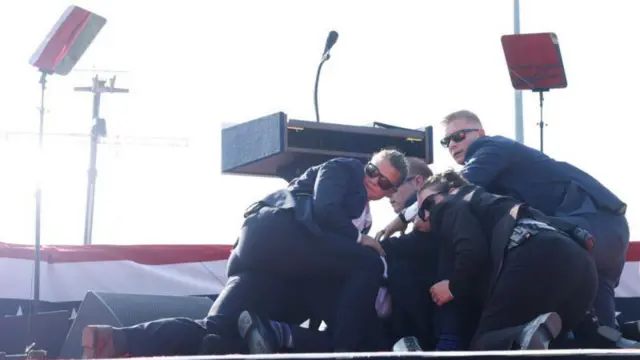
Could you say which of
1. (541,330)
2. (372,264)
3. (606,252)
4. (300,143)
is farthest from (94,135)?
(541,330)

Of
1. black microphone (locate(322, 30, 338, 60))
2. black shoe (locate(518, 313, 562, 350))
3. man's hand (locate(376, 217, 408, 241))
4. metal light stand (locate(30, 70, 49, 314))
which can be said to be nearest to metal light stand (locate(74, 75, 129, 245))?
metal light stand (locate(30, 70, 49, 314))

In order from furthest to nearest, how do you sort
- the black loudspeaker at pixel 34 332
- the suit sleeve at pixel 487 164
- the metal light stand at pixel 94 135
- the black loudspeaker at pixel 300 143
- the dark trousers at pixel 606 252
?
the metal light stand at pixel 94 135 < the black loudspeaker at pixel 300 143 < the black loudspeaker at pixel 34 332 < the suit sleeve at pixel 487 164 < the dark trousers at pixel 606 252

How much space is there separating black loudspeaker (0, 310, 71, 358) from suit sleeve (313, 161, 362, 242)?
1.51m

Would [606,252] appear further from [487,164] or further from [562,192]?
[487,164]

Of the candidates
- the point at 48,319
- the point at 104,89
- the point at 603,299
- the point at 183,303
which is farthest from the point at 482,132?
the point at 104,89

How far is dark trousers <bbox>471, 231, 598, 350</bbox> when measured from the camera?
11.1 ft

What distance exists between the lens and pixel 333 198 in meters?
3.86

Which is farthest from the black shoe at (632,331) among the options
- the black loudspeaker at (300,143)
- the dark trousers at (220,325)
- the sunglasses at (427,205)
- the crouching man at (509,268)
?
the black loudspeaker at (300,143)

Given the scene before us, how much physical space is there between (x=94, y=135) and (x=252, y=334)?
15.4 meters

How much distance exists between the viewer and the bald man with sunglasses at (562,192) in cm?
389

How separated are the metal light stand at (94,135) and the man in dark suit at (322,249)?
45.0 ft

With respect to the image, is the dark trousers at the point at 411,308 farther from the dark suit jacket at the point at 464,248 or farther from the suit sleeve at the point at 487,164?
the suit sleeve at the point at 487,164

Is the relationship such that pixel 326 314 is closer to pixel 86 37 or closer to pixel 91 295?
pixel 91 295

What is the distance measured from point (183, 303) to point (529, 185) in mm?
1657
